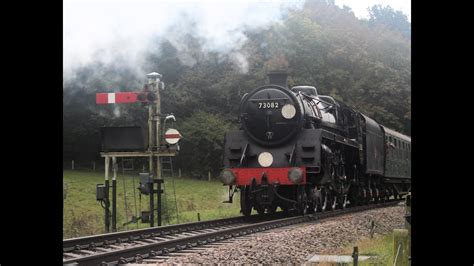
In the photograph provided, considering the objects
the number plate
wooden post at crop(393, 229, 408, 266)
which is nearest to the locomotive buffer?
the number plate

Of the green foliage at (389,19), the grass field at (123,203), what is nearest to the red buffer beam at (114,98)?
the grass field at (123,203)

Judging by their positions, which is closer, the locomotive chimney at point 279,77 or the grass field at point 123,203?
the locomotive chimney at point 279,77

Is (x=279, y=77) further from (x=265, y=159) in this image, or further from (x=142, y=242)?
(x=142, y=242)

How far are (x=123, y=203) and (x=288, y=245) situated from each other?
48.9ft

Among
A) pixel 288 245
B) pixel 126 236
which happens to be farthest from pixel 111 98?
pixel 288 245

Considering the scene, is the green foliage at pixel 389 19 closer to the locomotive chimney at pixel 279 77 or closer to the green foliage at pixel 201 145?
the green foliage at pixel 201 145

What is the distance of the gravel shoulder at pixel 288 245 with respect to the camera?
7488mm

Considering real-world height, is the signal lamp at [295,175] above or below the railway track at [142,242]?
above

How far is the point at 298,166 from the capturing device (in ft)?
45.8

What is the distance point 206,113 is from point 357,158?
1594cm

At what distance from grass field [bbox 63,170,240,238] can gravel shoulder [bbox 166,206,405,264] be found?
4167mm

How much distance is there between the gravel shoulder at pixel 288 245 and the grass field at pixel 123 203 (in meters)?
4.17

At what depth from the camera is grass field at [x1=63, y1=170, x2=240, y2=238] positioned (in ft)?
49.8
